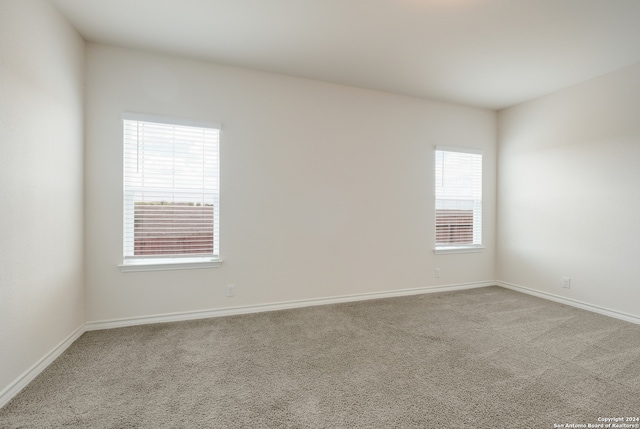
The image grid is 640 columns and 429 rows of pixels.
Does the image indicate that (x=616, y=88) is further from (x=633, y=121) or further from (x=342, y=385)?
(x=342, y=385)

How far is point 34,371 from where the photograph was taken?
2035 mm

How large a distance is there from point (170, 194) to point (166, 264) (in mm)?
733

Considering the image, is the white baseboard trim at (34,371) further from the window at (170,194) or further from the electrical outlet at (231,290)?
the electrical outlet at (231,290)

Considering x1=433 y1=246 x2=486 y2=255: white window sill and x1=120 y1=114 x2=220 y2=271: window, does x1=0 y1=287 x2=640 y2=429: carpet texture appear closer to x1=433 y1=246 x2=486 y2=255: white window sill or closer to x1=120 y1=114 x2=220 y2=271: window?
x1=120 y1=114 x2=220 y2=271: window

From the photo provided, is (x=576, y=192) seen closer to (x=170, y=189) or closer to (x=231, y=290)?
(x=231, y=290)

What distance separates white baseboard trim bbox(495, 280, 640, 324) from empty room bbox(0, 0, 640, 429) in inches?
1.7

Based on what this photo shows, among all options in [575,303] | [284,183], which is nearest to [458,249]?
[575,303]

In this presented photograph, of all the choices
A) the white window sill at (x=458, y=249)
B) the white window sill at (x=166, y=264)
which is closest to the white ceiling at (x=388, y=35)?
the white window sill at (x=166, y=264)

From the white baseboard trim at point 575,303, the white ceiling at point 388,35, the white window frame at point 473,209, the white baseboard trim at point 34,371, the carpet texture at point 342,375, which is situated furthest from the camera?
the white window frame at point 473,209

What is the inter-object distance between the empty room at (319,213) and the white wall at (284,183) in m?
0.02

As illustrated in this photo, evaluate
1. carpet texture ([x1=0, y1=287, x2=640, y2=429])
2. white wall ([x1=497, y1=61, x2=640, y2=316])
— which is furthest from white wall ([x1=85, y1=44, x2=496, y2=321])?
white wall ([x1=497, y1=61, x2=640, y2=316])

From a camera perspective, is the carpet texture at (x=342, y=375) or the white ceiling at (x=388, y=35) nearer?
the carpet texture at (x=342, y=375)

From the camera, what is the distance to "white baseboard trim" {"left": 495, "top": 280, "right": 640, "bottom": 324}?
10.4 feet

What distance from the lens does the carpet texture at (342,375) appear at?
166cm
